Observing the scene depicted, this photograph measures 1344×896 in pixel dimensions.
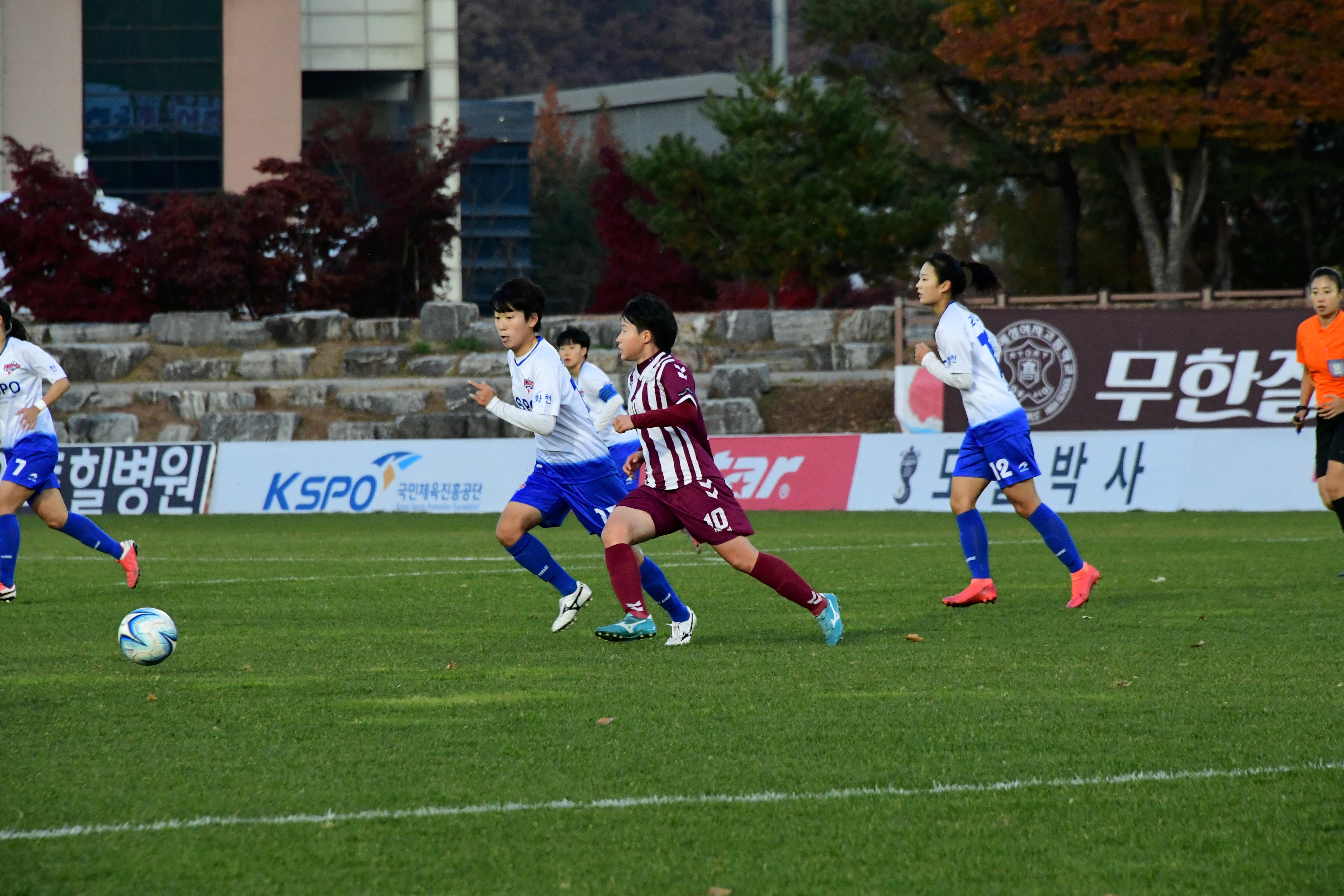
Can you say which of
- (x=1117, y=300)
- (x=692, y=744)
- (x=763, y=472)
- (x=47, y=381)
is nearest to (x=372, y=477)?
(x=763, y=472)

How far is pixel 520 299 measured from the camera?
7867 mm

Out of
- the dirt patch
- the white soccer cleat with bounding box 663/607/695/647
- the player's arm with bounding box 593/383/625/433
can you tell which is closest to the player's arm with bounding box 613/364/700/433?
the white soccer cleat with bounding box 663/607/695/647

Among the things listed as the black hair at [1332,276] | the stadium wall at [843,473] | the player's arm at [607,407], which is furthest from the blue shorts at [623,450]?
the stadium wall at [843,473]

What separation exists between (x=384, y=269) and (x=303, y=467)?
1408cm

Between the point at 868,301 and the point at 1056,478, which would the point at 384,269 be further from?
the point at 1056,478

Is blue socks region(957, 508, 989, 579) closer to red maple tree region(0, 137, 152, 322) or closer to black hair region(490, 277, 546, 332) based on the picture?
black hair region(490, 277, 546, 332)

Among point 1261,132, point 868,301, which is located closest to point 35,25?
point 868,301

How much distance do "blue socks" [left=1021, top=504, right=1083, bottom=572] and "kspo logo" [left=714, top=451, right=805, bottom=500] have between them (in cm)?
1140

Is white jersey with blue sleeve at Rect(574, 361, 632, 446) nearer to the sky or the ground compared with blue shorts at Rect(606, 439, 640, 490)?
nearer to the sky

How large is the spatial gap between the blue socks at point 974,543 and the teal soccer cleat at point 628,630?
2.38m

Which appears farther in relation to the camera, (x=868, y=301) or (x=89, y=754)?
(x=868, y=301)

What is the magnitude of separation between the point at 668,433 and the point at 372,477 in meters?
14.1

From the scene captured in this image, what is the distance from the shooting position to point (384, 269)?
34.4m

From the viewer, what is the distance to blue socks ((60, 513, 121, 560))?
10.4 meters
